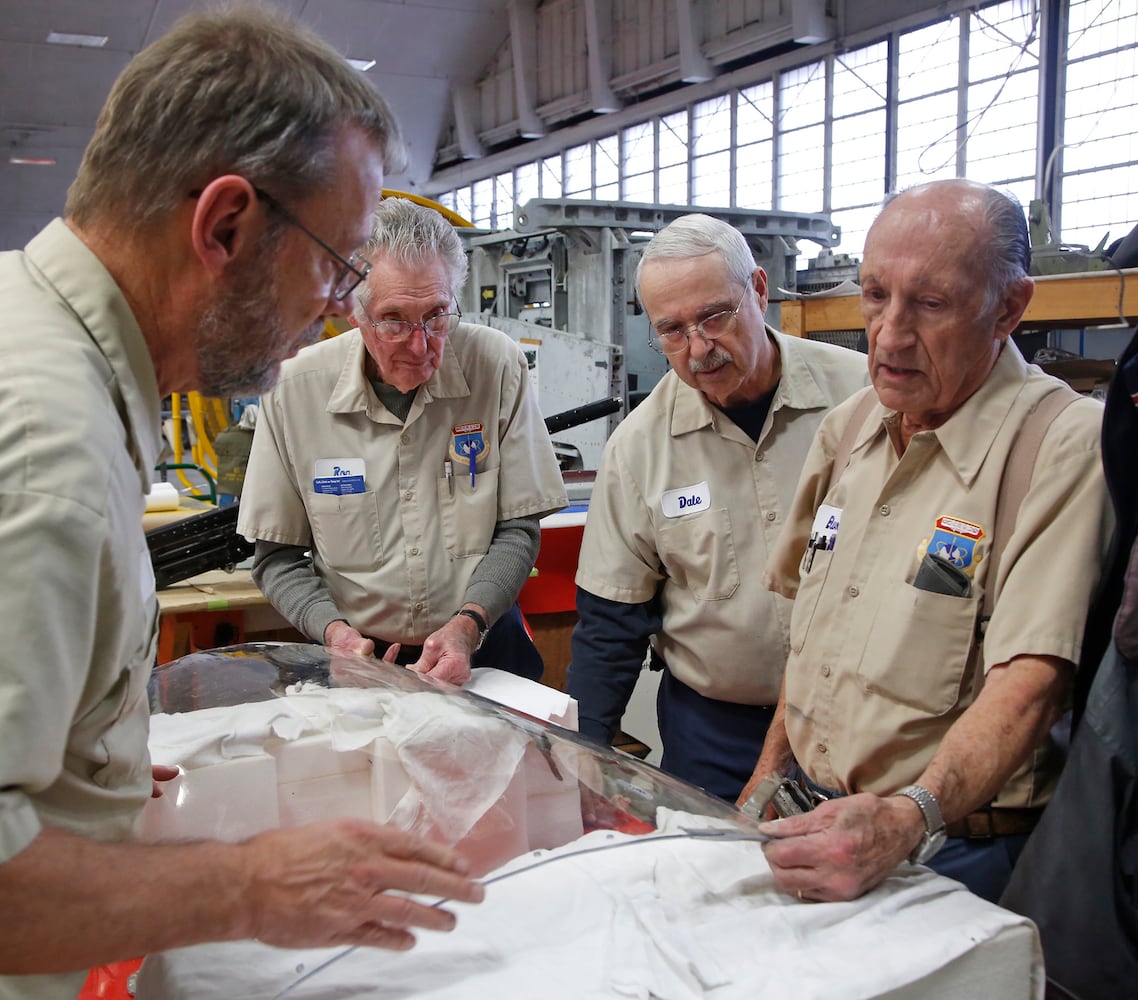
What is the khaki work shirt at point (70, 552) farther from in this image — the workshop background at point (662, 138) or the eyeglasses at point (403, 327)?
the eyeglasses at point (403, 327)

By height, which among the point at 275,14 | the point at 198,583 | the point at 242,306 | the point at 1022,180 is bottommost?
the point at 198,583

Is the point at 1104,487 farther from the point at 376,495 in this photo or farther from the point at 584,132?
the point at 584,132

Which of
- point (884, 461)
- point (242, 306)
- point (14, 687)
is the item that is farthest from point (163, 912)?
point (884, 461)

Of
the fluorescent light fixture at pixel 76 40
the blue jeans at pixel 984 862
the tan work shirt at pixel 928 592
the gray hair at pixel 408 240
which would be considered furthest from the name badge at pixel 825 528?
the fluorescent light fixture at pixel 76 40

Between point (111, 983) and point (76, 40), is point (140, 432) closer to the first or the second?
point (111, 983)

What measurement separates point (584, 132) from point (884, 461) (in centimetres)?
1383

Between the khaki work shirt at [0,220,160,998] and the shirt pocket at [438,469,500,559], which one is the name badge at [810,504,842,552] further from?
the khaki work shirt at [0,220,160,998]

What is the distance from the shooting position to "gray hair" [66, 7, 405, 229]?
0.94 metres

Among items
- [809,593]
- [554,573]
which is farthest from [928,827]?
[554,573]

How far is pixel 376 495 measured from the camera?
7.45 ft

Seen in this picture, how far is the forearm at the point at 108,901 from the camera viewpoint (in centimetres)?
78

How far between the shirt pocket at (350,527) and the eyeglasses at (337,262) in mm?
1135

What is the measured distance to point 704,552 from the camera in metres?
2.06

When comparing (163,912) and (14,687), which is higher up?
(14,687)
